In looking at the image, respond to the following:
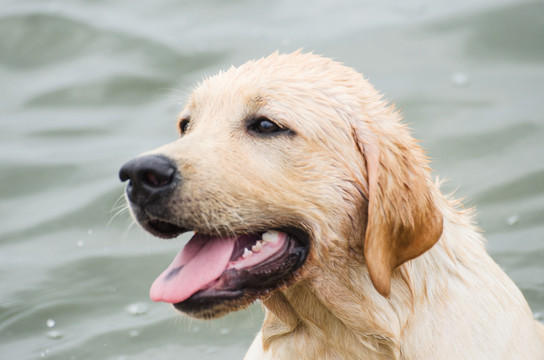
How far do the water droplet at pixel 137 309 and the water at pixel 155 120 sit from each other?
15 mm

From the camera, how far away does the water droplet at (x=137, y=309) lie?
6.80m

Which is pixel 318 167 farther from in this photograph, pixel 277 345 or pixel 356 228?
pixel 277 345

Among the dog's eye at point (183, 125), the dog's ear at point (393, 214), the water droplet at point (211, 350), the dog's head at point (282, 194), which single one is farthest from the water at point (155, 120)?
the dog's ear at point (393, 214)

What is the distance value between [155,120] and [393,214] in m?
5.42

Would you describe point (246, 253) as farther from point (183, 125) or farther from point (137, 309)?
point (137, 309)

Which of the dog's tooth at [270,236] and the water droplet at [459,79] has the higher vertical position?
the dog's tooth at [270,236]

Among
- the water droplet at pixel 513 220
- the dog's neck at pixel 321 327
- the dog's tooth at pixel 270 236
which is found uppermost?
the dog's tooth at pixel 270 236

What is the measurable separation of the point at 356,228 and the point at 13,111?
6.24m

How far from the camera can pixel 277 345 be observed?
4297 mm

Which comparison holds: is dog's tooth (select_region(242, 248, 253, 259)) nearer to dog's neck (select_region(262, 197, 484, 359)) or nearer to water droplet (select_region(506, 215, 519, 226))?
dog's neck (select_region(262, 197, 484, 359))

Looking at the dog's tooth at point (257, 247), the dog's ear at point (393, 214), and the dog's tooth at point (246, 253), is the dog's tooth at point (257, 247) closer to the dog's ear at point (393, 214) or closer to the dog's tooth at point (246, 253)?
the dog's tooth at point (246, 253)

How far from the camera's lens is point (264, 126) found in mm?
4055

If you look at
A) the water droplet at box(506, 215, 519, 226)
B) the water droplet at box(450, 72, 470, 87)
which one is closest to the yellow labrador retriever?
the water droplet at box(506, 215, 519, 226)

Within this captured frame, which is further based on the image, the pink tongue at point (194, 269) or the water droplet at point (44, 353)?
the water droplet at point (44, 353)
